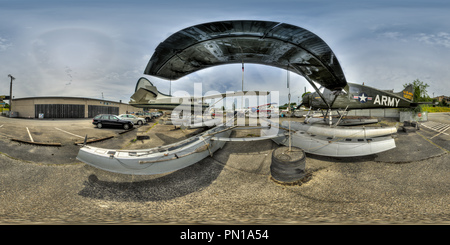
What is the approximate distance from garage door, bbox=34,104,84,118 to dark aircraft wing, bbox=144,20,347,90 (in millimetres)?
4479

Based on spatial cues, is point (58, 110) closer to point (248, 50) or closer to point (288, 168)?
point (248, 50)

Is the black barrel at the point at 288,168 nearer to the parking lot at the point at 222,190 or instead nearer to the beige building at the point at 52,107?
the parking lot at the point at 222,190

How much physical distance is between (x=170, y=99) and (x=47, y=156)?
14.1 ft

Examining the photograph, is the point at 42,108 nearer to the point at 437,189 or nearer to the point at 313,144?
the point at 313,144

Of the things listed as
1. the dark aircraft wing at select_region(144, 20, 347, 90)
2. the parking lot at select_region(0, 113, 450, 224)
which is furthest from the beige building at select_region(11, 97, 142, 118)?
the dark aircraft wing at select_region(144, 20, 347, 90)

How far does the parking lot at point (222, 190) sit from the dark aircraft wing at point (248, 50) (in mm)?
2292

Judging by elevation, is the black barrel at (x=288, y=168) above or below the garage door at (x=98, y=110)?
below

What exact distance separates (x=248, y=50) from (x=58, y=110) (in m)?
7.11

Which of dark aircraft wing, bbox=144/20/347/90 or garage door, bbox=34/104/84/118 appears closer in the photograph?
dark aircraft wing, bbox=144/20/347/90

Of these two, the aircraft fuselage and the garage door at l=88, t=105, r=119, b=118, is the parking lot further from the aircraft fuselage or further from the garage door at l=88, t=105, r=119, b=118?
the garage door at l=88, t=105, r=119, b=118

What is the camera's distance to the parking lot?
1854 mm

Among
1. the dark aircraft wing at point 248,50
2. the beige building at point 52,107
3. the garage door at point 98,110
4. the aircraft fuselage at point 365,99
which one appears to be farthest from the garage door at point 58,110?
the aircraft fuselage at point 365,99

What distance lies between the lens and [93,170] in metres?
2.94

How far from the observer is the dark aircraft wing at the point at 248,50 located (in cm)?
256
